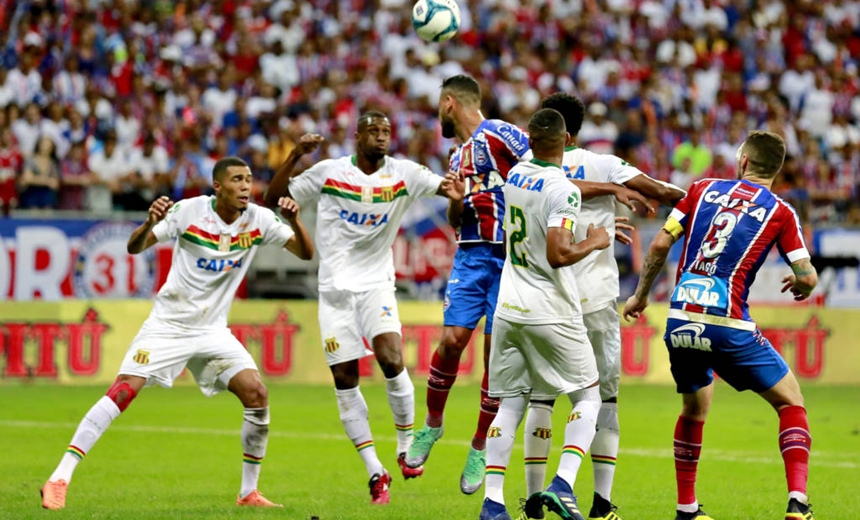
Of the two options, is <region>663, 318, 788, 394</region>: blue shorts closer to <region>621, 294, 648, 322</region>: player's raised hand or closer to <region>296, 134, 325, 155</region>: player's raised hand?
<region>621, 294, 648, 322</region>: player's raised hand

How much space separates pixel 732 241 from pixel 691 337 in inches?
24.8

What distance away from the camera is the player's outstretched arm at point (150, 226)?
9.72 meters

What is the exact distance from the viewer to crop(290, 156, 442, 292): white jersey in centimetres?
1083

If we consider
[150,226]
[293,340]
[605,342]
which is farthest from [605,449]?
[293,340]

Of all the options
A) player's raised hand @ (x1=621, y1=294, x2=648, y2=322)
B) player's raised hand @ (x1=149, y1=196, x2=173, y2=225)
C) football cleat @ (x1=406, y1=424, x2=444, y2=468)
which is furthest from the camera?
football cleat @ (x1=406, y1=424, x2=444, y2=468)

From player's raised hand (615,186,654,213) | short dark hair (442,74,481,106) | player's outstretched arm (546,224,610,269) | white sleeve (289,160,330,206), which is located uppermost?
short dark hair (442,74,481,106)

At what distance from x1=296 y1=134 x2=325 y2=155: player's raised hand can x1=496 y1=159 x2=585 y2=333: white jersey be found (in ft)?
6.92

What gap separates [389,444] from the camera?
14.1 m

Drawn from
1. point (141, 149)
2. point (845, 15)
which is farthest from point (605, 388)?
point (845, 15)

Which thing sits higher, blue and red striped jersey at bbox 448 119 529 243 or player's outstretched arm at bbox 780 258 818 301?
blue and red striped jersey at bbox 448 119 529 243

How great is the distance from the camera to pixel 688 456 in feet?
28.2

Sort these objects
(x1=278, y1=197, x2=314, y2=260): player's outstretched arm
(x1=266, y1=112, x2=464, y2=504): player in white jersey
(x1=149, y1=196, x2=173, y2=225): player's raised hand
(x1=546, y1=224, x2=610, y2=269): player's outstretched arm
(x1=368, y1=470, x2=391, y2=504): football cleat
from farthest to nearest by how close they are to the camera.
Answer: (x1=266, y1=112, x2=464, y2=504): player in white jersey, (x1=368, y1=470, x2=391, y2=504): football cleat, (x1=278, y1=197, x2=314, y2=260): player's outstretched arm, (x1=149, y1=196, x2=173, y2=225): player's raised hand, (x1=546, y1=224, x2=610, y2=269): player's outstretched arm

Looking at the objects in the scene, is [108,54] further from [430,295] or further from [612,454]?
[612,454]

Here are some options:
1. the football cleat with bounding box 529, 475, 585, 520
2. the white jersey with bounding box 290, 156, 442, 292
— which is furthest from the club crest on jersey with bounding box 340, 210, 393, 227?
the football cleat with bounding box 529, 475, 585, 520
